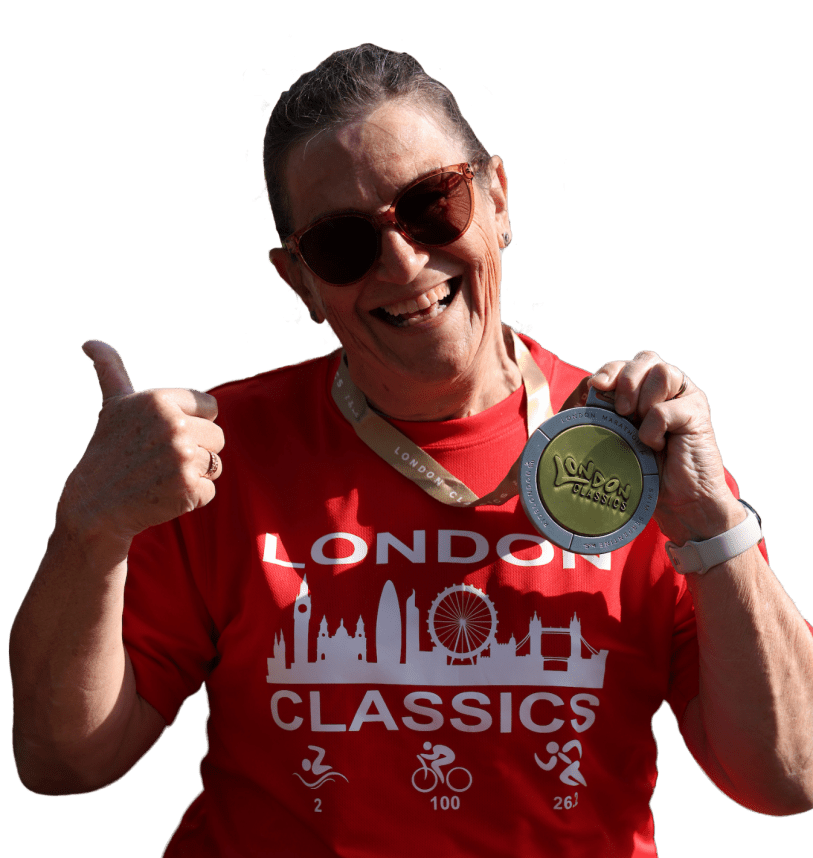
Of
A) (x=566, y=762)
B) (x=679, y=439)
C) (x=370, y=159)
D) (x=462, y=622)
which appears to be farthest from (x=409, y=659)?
(x=370, y=159)

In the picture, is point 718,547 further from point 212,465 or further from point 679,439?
point 212,465

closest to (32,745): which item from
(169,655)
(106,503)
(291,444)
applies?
(169,655)

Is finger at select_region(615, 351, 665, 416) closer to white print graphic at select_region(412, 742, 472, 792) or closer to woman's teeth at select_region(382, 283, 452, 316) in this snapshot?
woman's teeth at select_region(382, 283, 452, 316)

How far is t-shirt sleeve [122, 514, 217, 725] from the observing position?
3674 mm

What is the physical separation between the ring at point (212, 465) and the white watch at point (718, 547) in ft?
4.97

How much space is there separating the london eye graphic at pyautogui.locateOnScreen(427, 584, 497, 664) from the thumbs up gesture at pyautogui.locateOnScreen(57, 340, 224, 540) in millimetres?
904

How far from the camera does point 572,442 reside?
3.35 metres

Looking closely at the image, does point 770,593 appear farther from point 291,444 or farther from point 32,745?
point 32,745

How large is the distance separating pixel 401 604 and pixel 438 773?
0.59 meters

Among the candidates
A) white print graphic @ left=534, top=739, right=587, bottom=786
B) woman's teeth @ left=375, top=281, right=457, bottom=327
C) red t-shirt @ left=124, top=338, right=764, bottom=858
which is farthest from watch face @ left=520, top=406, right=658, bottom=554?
white print graphic @ left=534, top=739, right=587, bottom=786

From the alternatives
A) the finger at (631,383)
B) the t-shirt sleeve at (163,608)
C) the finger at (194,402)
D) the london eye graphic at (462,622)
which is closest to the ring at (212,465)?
the finger at (194,402)

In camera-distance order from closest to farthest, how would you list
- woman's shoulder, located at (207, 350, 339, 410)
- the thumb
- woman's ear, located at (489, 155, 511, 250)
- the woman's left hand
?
the woman's left hand, the thumb, woman's ear, located at (489, 155, 511, 250), woman's shoulder, located at (207, 350, 339, 410)

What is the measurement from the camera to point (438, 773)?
3494 mm

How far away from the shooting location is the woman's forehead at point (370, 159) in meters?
3.39
